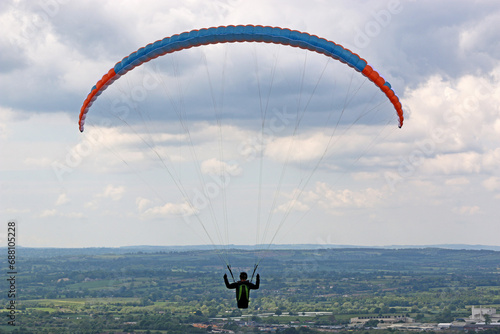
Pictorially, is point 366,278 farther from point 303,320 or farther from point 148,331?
point 148,331

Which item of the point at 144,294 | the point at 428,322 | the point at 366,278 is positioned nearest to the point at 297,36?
the point at 428,322

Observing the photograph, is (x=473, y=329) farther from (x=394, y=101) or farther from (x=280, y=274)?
(x=280, y=274)

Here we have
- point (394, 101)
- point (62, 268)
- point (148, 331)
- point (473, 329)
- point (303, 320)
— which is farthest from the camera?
point (62, 268)

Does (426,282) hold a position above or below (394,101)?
below

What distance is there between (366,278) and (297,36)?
147960mm

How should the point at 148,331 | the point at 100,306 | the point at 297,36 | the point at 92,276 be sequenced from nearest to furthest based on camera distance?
the point at 297,36
the point at 148,331
the point at 100,306
the point at 92,276

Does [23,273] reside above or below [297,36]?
below

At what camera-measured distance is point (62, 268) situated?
183 m

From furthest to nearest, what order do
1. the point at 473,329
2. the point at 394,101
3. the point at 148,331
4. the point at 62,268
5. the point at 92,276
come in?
the point at 62,268 → the point at 92,276 → the point at 473,329 → the point at 148,331 → the point at 394,101

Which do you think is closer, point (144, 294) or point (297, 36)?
point (297, 36)

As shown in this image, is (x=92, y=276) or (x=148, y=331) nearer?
(x=148, y=331)

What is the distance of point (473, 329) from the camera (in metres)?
92.5

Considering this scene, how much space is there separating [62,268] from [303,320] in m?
98.5

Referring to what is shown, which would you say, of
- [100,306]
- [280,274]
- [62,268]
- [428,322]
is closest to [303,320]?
[428,322]
